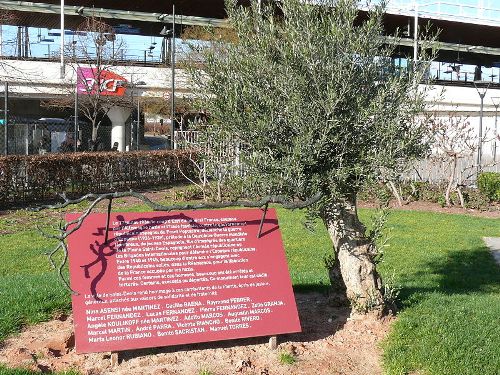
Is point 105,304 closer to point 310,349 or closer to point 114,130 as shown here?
point 310,349

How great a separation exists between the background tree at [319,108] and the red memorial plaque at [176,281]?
1.69 ft

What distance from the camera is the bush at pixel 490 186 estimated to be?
18027mm

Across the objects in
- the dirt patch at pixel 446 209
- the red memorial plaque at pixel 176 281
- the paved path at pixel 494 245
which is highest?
the red memorial plaque at pixel 176 281

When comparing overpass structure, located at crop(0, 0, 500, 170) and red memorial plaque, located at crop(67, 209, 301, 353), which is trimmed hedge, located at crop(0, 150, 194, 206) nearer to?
overpass structure, located at crop(0, 0, 500, 170)

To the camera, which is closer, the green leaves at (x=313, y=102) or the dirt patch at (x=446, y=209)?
the green leaves at (x=313, y=102)

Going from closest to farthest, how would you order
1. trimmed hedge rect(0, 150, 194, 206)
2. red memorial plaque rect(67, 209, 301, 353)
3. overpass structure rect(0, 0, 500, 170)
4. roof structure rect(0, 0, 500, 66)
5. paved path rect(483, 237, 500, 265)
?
red memorial plaque rect(67, 209, 301, 353) < paved path rect(483, 237, 500, 265) < trimmed hedge rect(0, 150, 194, 206) < overpass structure rect(0, 0, 500, 170) < roof structure rect(0, 0, 500, 66)

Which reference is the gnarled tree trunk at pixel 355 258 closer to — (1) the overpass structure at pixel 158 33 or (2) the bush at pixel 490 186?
(2) the bush at pixel 490 186

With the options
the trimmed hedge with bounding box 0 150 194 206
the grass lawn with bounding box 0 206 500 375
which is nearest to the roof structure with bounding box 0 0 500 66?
the trimmed hedge with bounding box 0 150 194 206

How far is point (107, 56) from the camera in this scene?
31.1 meters

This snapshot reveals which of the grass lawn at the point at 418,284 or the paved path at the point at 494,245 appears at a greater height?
the grass lawn at the point at 418,284

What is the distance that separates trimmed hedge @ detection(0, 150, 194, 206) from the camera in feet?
49.5

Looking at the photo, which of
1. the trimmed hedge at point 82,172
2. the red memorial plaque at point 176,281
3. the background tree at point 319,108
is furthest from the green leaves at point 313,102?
the trimmed hedge at point 82,172

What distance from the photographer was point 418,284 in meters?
7.91

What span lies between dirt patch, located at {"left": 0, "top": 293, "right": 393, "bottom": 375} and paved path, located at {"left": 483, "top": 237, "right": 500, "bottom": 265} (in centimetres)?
561
